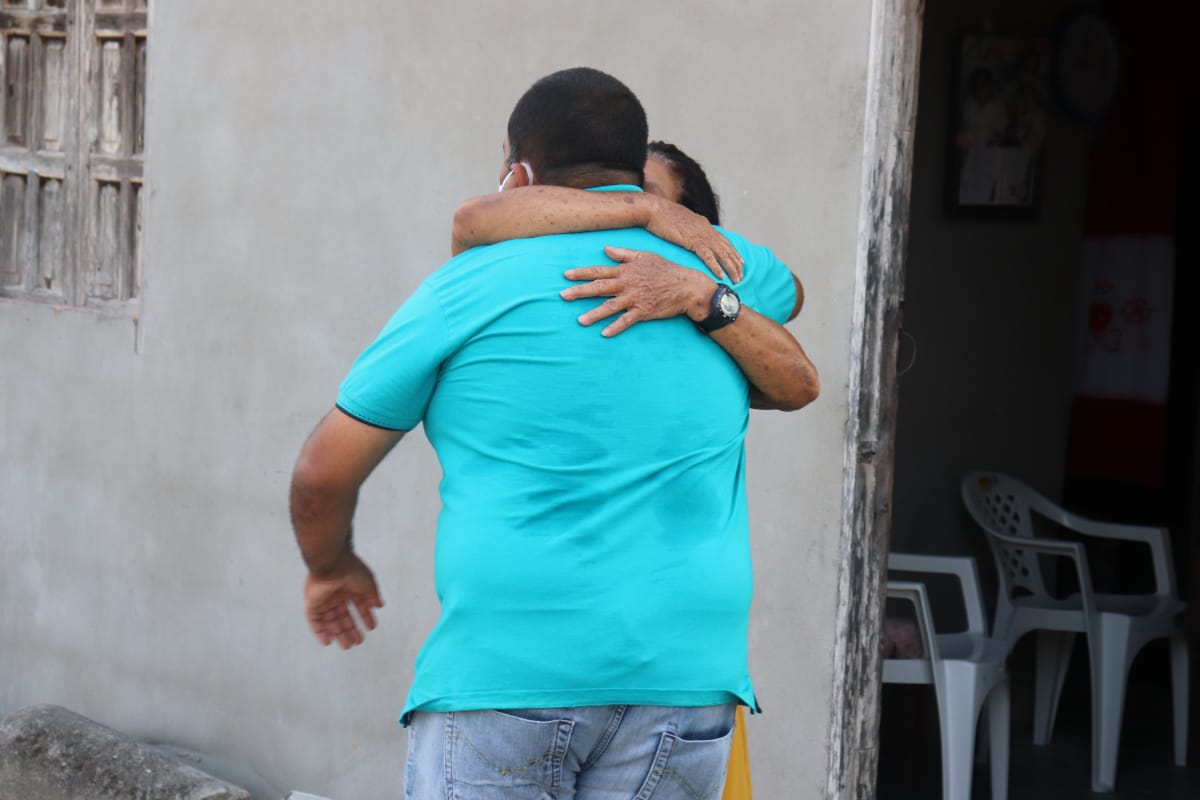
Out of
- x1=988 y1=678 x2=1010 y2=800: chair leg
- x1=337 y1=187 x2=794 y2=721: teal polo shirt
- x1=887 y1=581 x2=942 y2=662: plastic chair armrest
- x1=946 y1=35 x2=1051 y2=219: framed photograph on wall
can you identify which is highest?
x1=946 y1=35 x2=1051 y2=219: framed photograph on wall

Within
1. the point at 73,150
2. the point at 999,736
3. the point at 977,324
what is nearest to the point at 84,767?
the point at 73,150

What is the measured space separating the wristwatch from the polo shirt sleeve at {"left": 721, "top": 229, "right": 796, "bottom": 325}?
0.12 meters

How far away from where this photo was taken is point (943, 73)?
5.44 meters

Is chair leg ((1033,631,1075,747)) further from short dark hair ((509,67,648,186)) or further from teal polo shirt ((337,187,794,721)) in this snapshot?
short dark hair ((509,67,648,186))

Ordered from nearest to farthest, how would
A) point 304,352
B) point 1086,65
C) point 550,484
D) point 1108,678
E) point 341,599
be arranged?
1. point 550,484
2. point 341,599
3. point 304,352
4. point 1108,678
5. point 1086,65

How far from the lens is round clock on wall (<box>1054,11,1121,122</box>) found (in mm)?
5867

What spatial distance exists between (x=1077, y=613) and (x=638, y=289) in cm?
348

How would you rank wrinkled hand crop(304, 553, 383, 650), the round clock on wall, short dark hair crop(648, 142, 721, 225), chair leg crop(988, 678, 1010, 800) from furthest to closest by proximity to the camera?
the round clock on wall
chair leg crop(988, 678, 1010, 800)
short dark hair crop(648, 142, 721, 225)
wrinkled hand crop(304, 553, 383, 650)

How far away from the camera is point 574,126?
2215 millimetres

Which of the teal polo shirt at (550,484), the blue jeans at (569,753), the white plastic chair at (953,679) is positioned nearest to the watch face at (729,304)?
the teal polo shirt at (550,484)

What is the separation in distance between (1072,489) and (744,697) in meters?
4.60

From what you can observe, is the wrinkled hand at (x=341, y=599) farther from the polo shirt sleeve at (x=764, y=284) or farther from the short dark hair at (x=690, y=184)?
the short dark hair at (x=690, y=184)

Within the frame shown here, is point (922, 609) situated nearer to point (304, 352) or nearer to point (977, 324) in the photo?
point (977, 324)

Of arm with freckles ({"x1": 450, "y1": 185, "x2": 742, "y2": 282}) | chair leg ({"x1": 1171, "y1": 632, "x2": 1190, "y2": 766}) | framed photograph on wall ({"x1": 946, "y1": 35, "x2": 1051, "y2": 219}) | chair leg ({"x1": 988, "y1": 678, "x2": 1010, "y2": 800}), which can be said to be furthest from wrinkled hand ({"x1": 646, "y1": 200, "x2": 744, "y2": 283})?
chair leg ({"x1": 1171, "y1": 632, "x2": 1190, "y2": 766})
